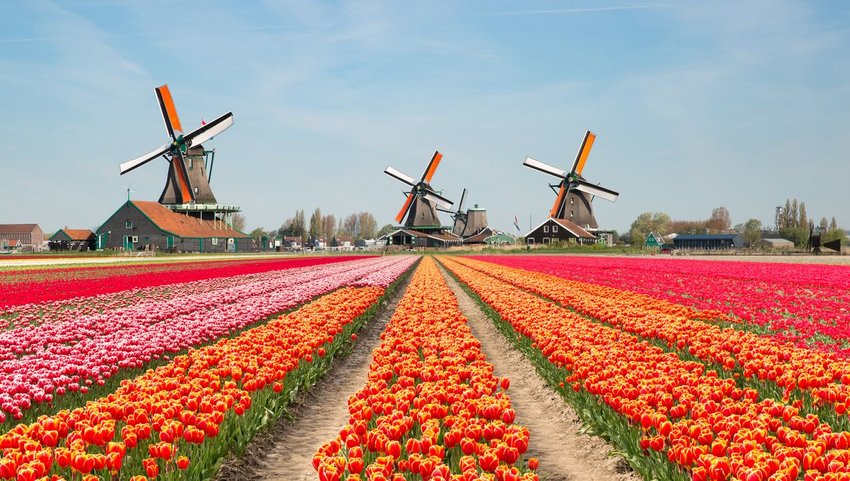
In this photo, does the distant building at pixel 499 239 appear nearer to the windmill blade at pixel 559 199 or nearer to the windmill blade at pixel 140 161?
the windmill blade at pixel 559 199

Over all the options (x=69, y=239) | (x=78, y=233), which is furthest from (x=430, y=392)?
(x=78, y=233)

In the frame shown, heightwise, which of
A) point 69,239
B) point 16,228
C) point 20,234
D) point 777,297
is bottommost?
point 777,297

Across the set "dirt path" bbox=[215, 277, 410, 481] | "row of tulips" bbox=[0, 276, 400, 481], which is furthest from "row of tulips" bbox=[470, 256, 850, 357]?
"row of tulips" bbox=[0, 276, 400, 481]

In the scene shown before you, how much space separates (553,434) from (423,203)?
309 ft

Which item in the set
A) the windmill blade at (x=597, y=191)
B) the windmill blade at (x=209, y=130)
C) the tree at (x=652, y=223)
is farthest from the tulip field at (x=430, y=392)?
the tree at (x=652, y=223)

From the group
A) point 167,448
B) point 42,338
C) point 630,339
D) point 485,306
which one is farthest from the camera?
point 485,306

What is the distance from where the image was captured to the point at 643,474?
17.5ft

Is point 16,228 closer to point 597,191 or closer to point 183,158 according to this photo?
point 183,158

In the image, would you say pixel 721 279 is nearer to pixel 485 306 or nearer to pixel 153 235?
pixel 485 306

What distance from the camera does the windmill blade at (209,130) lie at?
80.0m

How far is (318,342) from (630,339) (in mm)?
4721

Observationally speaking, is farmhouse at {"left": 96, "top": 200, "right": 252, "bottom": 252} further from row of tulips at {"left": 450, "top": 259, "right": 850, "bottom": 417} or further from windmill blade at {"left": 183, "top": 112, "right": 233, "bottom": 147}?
row of tulips at {"left": 450, "top": 259, "right": 850, "bottom": 417}

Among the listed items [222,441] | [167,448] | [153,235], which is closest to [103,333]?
[222,441]

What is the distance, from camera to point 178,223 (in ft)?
268
